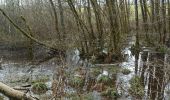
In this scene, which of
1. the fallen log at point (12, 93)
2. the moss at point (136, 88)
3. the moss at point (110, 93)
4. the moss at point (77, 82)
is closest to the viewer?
the fallen log at point (12, 93)

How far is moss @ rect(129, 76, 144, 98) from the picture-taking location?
12364 millimetres

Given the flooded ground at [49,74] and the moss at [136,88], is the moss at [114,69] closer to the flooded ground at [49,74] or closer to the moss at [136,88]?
the flooded ground at [49,74]

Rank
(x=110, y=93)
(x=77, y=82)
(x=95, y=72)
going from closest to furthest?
(x=110, y=93) < (x=77, y=82) < (x=95, y=72)

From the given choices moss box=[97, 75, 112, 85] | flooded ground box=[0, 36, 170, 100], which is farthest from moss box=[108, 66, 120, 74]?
moss box=[97, 75, 112, 85]

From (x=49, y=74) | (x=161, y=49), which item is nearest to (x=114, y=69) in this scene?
(x=49, y=74)

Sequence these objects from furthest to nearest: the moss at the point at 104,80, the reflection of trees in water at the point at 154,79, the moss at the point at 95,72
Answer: the moss at the point at 95,72 < the moss at the point at 104,80 < the reflection of trees in water at the point at 154,79

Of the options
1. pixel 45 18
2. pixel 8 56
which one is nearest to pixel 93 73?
pixel 8 56

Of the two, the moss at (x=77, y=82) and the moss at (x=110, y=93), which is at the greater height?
the moss at (x=77, y=82)

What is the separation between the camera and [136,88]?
13.1 m

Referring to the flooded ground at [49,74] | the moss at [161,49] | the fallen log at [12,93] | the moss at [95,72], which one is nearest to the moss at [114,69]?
the flooded ground at [49,74]

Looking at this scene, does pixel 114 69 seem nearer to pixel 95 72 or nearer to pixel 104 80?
pixel 95 72

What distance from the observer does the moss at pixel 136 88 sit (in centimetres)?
1236

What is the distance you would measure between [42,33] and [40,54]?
16.7ft

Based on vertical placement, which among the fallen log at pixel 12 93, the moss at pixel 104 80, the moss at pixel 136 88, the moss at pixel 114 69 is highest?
the fallen log at pixel 12 93
